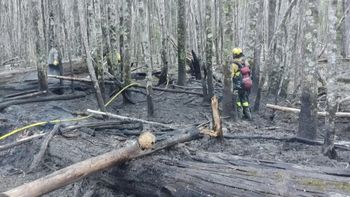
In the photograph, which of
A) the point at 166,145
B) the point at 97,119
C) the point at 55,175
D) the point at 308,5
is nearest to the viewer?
the point at 55,175

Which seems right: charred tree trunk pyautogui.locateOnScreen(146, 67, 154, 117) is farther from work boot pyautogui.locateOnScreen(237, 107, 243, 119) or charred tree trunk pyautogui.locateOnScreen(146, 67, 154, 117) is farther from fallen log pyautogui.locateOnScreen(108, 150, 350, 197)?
fallen log pyautogui.locateOnScreen(108, 150, 350, 197)

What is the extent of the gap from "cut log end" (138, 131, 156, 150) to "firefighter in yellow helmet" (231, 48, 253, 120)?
5140 millimetres

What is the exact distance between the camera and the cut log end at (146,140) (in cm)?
623

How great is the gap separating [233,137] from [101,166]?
319 cm

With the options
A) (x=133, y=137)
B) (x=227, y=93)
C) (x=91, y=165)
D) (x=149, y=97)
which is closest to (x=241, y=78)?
(x=227, y=93)

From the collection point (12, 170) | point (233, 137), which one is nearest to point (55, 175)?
point (12, 170)

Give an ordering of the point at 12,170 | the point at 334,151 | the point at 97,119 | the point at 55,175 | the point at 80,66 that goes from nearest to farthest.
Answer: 1. the point at 55,175
2. the point at 334,151
3. the point at 12,170
4. the point at 97,119
5. the point at 80,66

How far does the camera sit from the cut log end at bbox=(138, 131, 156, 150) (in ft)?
20.4

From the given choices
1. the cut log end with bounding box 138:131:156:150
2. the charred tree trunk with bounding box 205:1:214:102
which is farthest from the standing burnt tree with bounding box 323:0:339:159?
the charred tree trunk with bounding box 205:1:214:102

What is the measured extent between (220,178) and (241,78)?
6.08m

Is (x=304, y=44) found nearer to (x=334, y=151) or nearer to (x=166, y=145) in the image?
(x=334, y=151)

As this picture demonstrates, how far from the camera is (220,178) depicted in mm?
5488

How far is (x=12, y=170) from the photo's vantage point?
8328mm

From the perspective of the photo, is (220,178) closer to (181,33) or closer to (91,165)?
(91,165)
